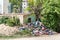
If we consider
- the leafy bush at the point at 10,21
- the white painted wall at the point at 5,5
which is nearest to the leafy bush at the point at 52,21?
the leafy bush at the point at 10,21

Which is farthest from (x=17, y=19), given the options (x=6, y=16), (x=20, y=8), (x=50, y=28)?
(x=20, y=8)

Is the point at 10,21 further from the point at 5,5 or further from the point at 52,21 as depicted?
the point at 5,5

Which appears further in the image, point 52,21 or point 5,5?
point 5,5

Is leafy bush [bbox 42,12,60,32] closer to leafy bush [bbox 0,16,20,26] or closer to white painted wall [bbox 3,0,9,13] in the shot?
leafy bush [bbox 0,16,20,26]

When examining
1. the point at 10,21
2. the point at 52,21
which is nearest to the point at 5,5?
the point at 10,21

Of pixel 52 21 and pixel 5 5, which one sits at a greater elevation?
pixel 5 5

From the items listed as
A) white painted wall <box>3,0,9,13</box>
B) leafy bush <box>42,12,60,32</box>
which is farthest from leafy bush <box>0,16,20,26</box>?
white painted wall <box>3,0,9,13</box>

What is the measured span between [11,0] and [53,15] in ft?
20.5

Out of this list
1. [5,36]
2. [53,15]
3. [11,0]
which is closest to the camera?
[5,36]

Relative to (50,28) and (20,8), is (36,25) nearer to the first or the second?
(50,28)

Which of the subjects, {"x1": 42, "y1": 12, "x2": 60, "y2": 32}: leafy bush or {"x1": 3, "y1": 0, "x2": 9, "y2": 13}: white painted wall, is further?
{"x1": 3, "y1": 0, "x2": 9, "y2": 13}: white painted wall

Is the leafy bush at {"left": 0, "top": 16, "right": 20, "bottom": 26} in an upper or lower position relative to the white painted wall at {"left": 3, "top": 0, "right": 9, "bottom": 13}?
lower

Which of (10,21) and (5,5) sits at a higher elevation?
(5,5)

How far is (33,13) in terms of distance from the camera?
1009 inches
